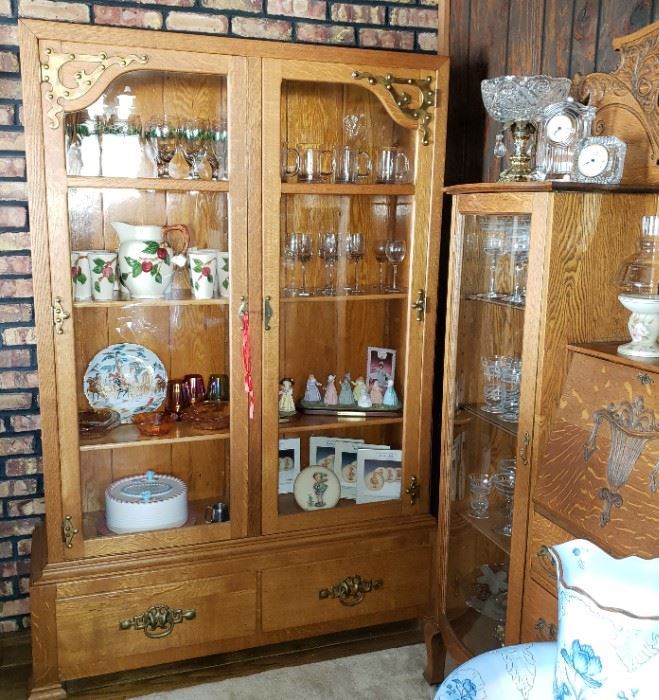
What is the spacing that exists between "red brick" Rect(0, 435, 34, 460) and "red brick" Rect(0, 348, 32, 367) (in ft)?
0.79

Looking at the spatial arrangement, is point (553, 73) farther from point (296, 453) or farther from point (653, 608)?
point (653, 608)

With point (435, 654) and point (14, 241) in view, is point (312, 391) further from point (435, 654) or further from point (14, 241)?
point (14, 241)

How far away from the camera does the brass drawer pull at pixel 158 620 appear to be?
226 centimetres

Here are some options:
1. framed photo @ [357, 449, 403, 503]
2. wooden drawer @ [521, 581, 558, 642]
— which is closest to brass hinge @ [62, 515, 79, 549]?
framed photo @ [357, 449, 403, 503]

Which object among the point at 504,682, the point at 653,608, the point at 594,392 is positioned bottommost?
the point at 504,682

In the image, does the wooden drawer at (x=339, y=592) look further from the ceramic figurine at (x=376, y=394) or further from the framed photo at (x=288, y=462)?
the ceramic figurine at (x=376, y=394)

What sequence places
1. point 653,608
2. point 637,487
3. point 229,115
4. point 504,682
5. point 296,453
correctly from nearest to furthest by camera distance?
point 653,608 → point 504,682 → point 637,487 → point 229,115 → point 296,453

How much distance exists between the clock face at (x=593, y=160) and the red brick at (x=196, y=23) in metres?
1.25

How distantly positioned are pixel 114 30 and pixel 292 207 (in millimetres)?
683

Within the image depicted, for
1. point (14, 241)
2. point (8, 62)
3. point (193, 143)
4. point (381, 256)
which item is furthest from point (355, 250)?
point (8, 62)

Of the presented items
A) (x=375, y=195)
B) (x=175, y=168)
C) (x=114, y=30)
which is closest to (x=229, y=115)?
(x=175, y=168)

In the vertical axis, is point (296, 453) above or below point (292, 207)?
below

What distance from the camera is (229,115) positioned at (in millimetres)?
2137

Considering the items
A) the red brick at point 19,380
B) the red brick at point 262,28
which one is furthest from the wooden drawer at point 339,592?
the red brick at point 262,28
